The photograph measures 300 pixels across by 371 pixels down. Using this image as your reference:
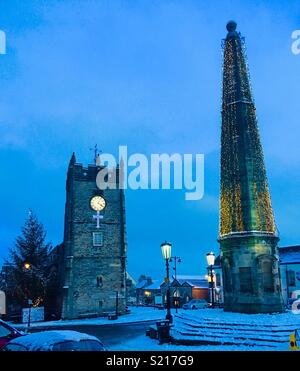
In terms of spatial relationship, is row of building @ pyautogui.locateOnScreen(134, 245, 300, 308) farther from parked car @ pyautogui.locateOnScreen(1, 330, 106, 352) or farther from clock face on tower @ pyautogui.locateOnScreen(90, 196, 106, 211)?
parked car @ pyautogui.locateOnScreen(1, 330, 106, 352)

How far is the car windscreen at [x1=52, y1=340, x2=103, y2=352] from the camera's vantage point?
7.33m

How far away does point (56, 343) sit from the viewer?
7316 millimetres

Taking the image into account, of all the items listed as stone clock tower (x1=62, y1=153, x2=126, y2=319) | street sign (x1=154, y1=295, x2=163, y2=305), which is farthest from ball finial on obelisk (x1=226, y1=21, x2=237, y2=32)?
street sign (x1=154, y1=295, x2=163, y2=305)

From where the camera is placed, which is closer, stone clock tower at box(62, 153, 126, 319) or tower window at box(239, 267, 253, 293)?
tower window at box(239, 267, 253, 293)

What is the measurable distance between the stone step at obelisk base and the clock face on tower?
24.3 meters

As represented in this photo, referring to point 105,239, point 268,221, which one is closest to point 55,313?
point 105,239

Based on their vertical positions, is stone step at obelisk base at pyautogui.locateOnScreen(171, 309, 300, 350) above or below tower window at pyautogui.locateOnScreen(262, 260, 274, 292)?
below

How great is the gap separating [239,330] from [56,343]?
1069cm

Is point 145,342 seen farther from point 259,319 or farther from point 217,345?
point 259,319

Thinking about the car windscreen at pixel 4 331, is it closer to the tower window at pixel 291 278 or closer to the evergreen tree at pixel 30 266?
the evergreen tree at pixel 30 266

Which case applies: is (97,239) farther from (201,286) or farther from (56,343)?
(56,343)

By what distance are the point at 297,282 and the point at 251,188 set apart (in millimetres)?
32525

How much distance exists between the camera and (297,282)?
47.7m

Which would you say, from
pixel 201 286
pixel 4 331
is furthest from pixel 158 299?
pixel 4 331
